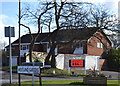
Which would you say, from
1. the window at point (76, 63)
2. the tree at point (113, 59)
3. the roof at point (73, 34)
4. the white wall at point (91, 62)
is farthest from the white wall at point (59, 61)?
the tree at point (113, 59)

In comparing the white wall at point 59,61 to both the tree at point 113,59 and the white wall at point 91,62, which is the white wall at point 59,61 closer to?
the white wall at point 91,62

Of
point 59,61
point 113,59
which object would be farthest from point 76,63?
point 113,59

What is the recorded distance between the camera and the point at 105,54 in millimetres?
52844

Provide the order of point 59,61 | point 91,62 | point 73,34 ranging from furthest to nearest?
point 91,62, point 59,61, point 73,34

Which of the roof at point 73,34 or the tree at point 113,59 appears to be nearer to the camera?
the roof at point 73,34

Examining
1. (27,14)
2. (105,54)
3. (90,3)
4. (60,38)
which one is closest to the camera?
(90,3)

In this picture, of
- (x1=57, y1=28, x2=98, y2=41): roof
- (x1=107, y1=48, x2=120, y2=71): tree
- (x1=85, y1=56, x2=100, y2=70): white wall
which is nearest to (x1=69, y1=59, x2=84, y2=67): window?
(x1=57, y1=28, x2=98, y2=41): roof

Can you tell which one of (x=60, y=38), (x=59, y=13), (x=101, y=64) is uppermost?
(x=59, y=13)

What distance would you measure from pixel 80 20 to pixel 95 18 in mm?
1931

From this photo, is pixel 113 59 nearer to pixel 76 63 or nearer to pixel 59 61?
pixel 59 61

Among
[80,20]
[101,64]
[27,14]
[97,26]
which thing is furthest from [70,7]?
[101,64]

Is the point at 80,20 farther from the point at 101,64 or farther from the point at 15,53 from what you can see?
the point at 15,53

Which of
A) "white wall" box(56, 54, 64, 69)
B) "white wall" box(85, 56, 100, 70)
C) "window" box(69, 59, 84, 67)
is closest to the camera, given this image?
"window" box(69, 59, 84, 67)

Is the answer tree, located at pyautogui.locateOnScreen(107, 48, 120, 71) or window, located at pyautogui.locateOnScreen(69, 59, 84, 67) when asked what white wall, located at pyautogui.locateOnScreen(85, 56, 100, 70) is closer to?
tree, located at pyautogui.locateOnScreen(107, 48, 120, 71)
